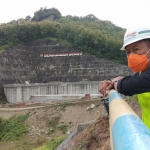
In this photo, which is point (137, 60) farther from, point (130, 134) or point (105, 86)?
point (130, 134)

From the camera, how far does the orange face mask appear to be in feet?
5.70

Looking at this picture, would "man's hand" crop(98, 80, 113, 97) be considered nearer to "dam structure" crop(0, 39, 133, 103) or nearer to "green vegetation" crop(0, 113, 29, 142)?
"green vegetation" crop(0, 113, 29, 142)

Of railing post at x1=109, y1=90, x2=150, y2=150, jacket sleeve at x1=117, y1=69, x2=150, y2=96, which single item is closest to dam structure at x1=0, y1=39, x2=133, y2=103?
jacket sleeve at x1=117, y1=69, x2=150, y2=96

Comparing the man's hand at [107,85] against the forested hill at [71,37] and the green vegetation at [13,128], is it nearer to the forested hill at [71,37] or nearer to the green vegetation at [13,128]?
the green vegetation at [13,128]

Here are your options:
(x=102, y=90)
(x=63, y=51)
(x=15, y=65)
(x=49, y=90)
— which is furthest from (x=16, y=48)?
(x=102, y=90)

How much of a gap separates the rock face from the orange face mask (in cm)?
3100

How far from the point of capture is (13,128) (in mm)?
18359

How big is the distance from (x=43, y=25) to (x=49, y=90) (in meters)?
13.6

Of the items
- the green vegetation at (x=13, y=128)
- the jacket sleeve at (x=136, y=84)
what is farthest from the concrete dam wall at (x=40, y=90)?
the jacket sleeve at (x=136, y=84)

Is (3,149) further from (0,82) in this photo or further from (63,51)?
(63,51)

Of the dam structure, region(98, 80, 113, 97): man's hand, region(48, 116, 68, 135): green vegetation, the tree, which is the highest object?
the tree

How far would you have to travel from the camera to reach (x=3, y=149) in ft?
47.3

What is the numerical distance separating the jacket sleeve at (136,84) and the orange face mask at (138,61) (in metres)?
0.12

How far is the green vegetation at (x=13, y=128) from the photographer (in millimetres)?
16875
